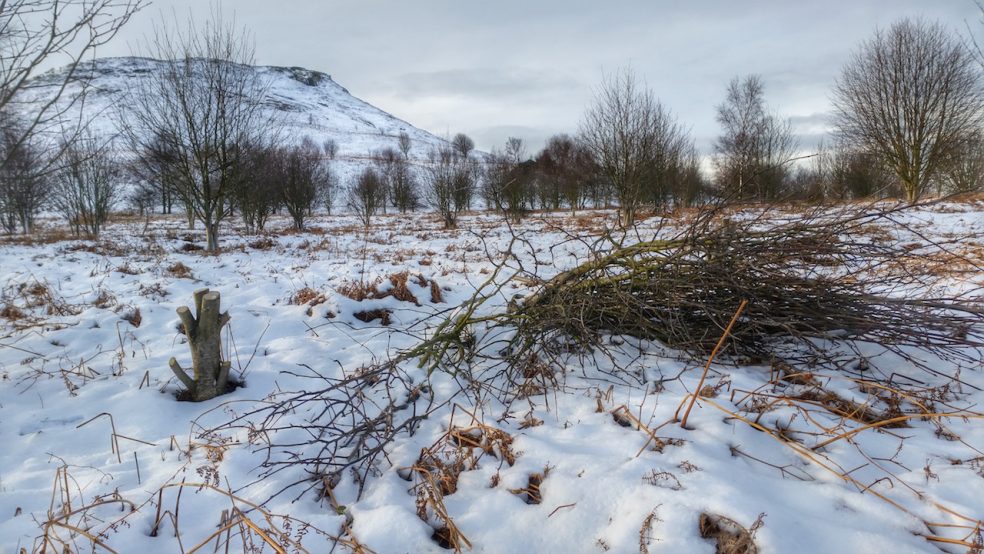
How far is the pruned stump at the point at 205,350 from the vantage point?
245cm

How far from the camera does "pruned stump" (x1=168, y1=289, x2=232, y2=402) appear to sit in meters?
2.45

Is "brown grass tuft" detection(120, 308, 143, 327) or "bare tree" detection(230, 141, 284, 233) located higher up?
"bare tree" detection(230, 141, 284, 233)

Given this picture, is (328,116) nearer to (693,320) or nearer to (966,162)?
(966,162)

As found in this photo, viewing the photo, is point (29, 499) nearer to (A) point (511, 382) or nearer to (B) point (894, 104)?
(A) point (511, 382)

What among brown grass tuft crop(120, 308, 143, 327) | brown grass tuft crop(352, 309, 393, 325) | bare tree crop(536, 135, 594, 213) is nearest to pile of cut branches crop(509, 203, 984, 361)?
brown grass tuft crop(352, 309, 393, 325)

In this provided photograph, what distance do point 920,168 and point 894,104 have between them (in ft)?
8.30

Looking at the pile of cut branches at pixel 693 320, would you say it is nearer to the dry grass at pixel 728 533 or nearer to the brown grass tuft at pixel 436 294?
the dry grass at pixel 728 533

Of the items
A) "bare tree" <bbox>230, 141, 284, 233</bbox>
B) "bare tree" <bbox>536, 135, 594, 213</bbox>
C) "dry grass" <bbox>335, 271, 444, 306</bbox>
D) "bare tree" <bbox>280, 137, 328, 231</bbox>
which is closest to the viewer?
"dry grass" <bbox>335, 271, 444, 306</bbox>

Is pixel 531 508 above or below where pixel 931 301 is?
below

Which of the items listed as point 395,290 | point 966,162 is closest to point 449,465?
point 395,290

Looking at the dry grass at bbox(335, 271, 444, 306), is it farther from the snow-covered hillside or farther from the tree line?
the snow-covered hillside

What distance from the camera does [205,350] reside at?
247 cm

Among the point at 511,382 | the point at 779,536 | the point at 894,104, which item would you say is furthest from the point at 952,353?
the point at 894,104

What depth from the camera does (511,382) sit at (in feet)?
7.55
